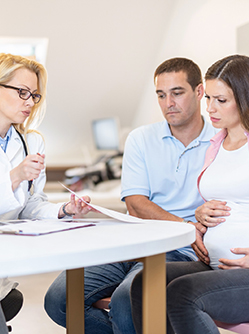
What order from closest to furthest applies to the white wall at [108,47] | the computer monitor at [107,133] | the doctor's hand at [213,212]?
the doctor's hand at [213,212], the white wall at [108,47], the computer monitor at [107,133]

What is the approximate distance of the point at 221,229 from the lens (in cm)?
145

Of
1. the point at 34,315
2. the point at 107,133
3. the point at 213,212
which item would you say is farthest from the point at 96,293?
the point at 107,133

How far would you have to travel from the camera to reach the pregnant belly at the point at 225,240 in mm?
1389

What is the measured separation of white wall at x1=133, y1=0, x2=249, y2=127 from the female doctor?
223cm

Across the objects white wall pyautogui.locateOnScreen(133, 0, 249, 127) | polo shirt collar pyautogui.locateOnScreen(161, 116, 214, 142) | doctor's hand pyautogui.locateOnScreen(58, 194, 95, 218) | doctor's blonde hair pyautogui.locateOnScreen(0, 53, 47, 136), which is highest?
white wall pyautogui.locateOnScreen(133, 0, 249, 127)

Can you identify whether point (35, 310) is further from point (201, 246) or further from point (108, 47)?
point (108, 47)

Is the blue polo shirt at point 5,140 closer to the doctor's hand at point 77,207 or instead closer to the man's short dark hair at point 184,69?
the doctor's hand at point 77,207

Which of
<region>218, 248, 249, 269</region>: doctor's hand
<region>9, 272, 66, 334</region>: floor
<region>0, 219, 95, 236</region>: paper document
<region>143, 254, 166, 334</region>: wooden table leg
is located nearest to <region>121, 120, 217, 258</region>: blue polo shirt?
<region>218, 248, 249, 269</region>: doctor's hand

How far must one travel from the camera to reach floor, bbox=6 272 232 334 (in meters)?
2.62

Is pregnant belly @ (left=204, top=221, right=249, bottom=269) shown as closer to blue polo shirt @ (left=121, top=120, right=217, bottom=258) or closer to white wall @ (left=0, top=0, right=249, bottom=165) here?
blue polo shirt @ (left=121, top=120, right=217, bottom=258)

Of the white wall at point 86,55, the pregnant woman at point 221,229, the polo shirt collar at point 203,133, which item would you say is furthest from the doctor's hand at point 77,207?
the white wall at point 86,55

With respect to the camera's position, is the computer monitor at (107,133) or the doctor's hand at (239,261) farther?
the computer monitor at (107,133)

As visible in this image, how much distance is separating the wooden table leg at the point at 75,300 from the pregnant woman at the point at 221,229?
24cm

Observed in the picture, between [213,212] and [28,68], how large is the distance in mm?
940
